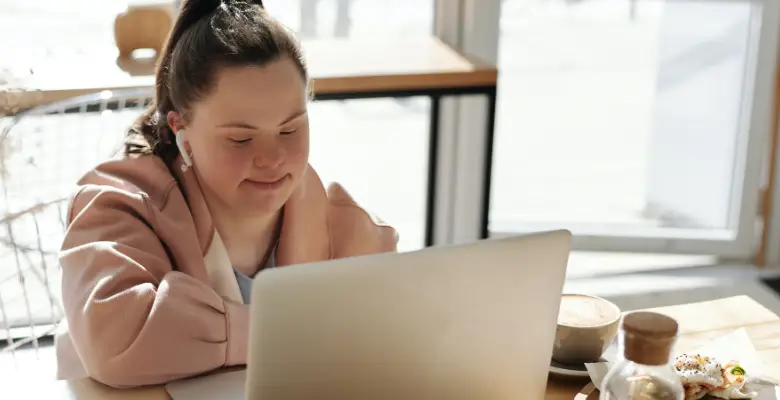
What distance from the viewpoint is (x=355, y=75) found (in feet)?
7.71

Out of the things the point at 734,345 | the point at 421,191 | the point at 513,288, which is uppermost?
the point at 513,288

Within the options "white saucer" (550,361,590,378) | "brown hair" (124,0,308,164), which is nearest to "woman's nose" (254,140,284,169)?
"brown hair" (124,0,308,164)

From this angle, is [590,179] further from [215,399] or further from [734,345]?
[215,399]

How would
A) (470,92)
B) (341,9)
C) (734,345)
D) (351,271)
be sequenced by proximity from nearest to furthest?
(351,271)
(734,345)
(470,92)
(341,9)

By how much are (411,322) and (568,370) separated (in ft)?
1.09

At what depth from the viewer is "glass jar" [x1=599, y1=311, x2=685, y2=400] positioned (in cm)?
87

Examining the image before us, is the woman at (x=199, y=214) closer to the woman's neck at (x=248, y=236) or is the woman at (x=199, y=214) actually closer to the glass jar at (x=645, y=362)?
the woman's neck at (x=248, y=236)

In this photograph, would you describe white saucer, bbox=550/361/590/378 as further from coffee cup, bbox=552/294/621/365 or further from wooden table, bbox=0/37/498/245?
wooden table, bbox=0/37/498/245

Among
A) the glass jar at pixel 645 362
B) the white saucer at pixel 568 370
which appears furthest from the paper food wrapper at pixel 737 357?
the glass jar at pixel 645 362

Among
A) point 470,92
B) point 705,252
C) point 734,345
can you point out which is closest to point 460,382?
point 734,345

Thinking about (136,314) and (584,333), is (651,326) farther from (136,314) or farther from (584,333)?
(136,314)

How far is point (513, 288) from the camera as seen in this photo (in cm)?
93

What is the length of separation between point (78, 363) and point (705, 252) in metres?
2.28

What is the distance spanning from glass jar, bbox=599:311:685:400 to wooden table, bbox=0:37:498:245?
1.41 metres
